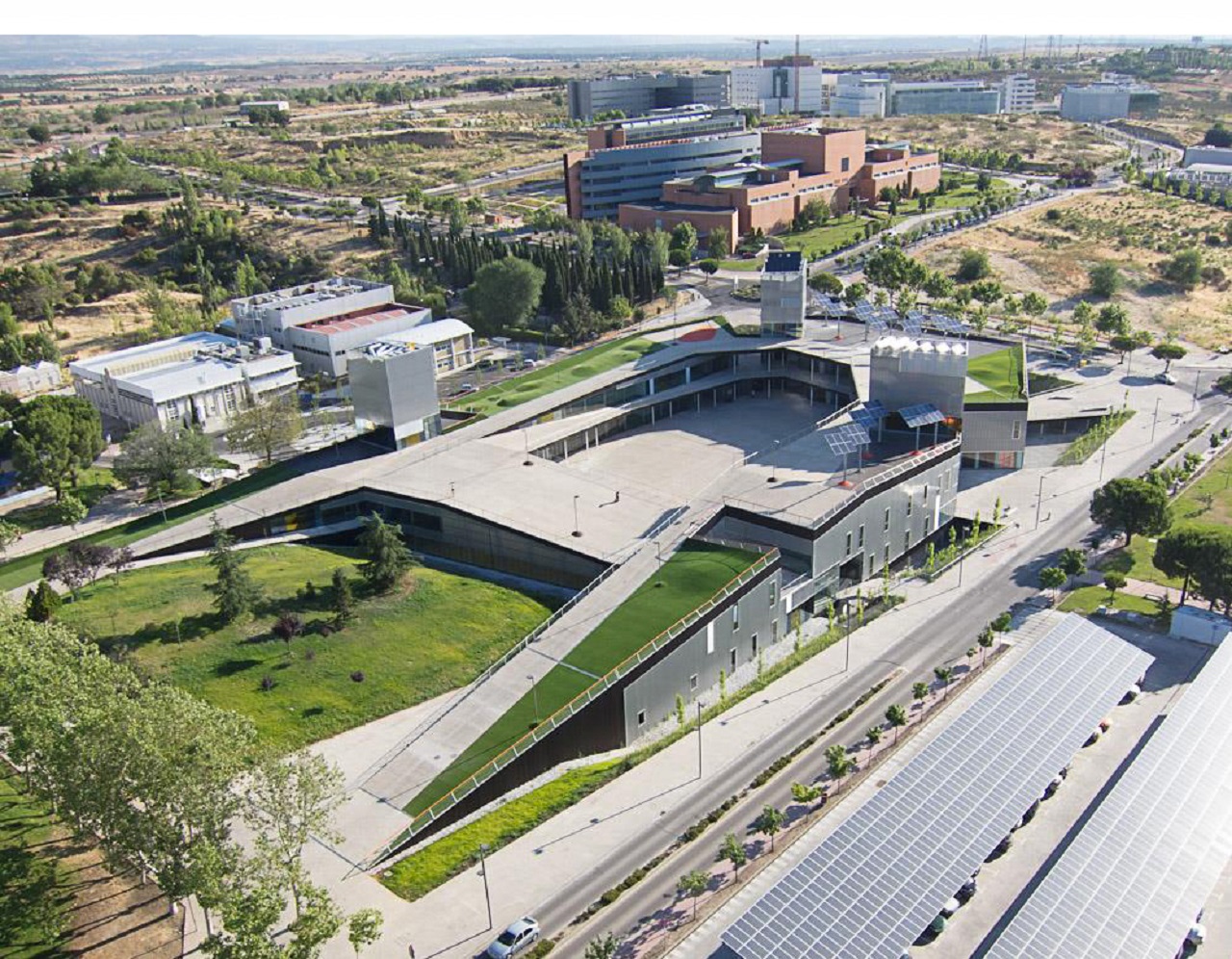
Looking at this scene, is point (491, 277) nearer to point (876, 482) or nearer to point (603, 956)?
point (876, 482)

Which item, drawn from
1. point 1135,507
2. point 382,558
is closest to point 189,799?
point 382,558

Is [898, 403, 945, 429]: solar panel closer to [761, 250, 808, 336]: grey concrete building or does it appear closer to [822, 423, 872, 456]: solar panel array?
[822, 423, 872, 456]: solar panel array

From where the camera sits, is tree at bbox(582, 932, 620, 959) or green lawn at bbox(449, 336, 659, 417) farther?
green lawn at bbox(449, 336, 659, 417)

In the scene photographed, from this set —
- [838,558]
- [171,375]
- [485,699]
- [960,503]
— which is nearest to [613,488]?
[838,558]

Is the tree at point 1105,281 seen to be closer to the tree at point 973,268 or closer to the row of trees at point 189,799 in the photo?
the tree at point 973,268

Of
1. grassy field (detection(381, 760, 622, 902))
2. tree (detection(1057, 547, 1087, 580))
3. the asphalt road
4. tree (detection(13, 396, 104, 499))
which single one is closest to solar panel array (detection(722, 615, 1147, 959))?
the asphalt road

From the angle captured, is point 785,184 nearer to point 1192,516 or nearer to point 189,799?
point 1192,516

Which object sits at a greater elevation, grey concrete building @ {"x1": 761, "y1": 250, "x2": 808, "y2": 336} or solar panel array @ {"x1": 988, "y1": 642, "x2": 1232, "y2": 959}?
grey concrete building @ {"x1": 761, "y1": 250, "x2": 808, "y2": 336}
